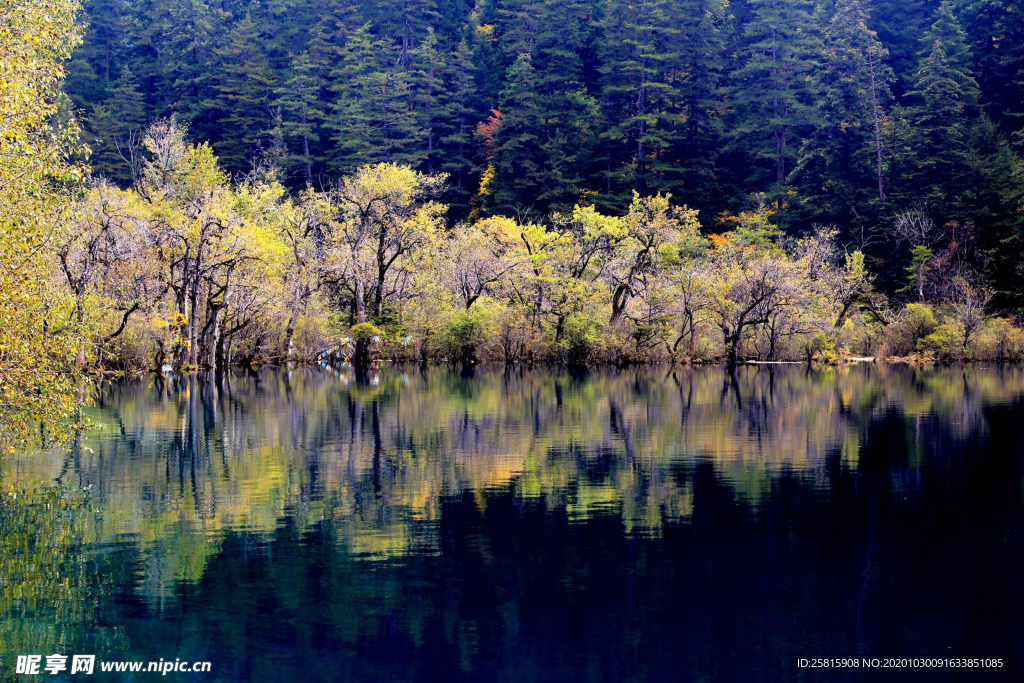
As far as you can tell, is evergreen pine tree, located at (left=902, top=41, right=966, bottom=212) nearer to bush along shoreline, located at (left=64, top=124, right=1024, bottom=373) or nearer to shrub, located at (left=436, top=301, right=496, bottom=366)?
bush along shoreline, located at (left=64, top=124, right=1024, bottom=373)

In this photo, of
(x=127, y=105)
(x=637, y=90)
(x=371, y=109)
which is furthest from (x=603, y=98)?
(x=127, y=105)

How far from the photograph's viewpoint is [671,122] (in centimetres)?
8175

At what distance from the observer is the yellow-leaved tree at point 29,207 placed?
12.8 meters

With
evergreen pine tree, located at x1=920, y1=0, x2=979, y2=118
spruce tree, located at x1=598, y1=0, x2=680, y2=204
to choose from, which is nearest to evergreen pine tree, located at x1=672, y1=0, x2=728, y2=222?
spruce tree, located at x1=598, y1=0, x2=680, y2=204

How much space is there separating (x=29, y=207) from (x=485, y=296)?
4188 centimetres

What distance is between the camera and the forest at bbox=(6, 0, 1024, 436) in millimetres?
41875

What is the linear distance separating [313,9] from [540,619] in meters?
96.4

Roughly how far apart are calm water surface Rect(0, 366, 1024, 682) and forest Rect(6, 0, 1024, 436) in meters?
3.21

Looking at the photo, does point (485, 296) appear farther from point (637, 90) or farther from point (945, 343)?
point (637, 90)

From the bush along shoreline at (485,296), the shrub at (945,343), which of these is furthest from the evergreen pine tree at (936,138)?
the shrub at (945,343)

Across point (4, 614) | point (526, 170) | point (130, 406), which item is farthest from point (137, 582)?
point (526, 170)

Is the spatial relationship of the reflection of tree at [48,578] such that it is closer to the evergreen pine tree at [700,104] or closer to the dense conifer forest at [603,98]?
the dense conifer forest at [603,98]

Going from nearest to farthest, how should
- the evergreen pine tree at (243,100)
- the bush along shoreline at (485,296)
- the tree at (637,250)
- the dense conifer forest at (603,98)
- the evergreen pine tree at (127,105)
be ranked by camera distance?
the bush along shoreline at (485,296), the tree at (637,250), the dense conifer forest at (603,98), the evergreen pine tree at (127,105), the evergreen pine tree at (243,100)

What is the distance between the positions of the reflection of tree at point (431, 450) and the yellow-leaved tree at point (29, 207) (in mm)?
1941
